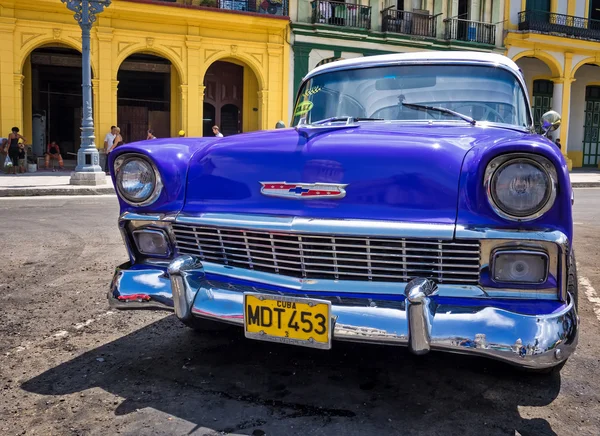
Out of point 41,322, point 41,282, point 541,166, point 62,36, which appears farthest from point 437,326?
point 62,36

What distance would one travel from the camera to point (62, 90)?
64.8 ft

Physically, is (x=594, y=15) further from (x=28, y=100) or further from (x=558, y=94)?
(x=28, y=100)

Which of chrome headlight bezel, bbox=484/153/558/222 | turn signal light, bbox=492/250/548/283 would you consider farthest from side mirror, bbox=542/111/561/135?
turn signal light, bbox=492/250/548/283

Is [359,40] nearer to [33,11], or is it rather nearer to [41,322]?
[33,11]

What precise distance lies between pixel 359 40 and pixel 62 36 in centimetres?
965

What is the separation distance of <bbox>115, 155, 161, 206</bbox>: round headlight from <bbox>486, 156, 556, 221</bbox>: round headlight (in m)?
1.57

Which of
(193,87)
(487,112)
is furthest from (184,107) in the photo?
(487,112)

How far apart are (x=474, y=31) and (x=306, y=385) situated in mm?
22774

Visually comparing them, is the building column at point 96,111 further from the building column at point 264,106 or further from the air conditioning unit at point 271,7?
the air conditioning unit at point 271,7

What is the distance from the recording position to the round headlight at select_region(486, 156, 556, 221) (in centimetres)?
236

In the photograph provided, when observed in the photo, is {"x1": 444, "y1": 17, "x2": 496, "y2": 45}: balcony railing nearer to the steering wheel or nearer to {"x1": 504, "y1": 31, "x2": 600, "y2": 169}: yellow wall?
{"x1": 504, "y1": 31, "x2": 600, "y2": 169}: yellow wall

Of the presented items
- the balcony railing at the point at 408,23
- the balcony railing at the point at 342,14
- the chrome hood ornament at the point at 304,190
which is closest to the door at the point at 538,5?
the balcony railing at the point at 408,23

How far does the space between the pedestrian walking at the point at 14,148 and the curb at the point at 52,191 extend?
480 centimetres

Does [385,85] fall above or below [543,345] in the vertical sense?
above
